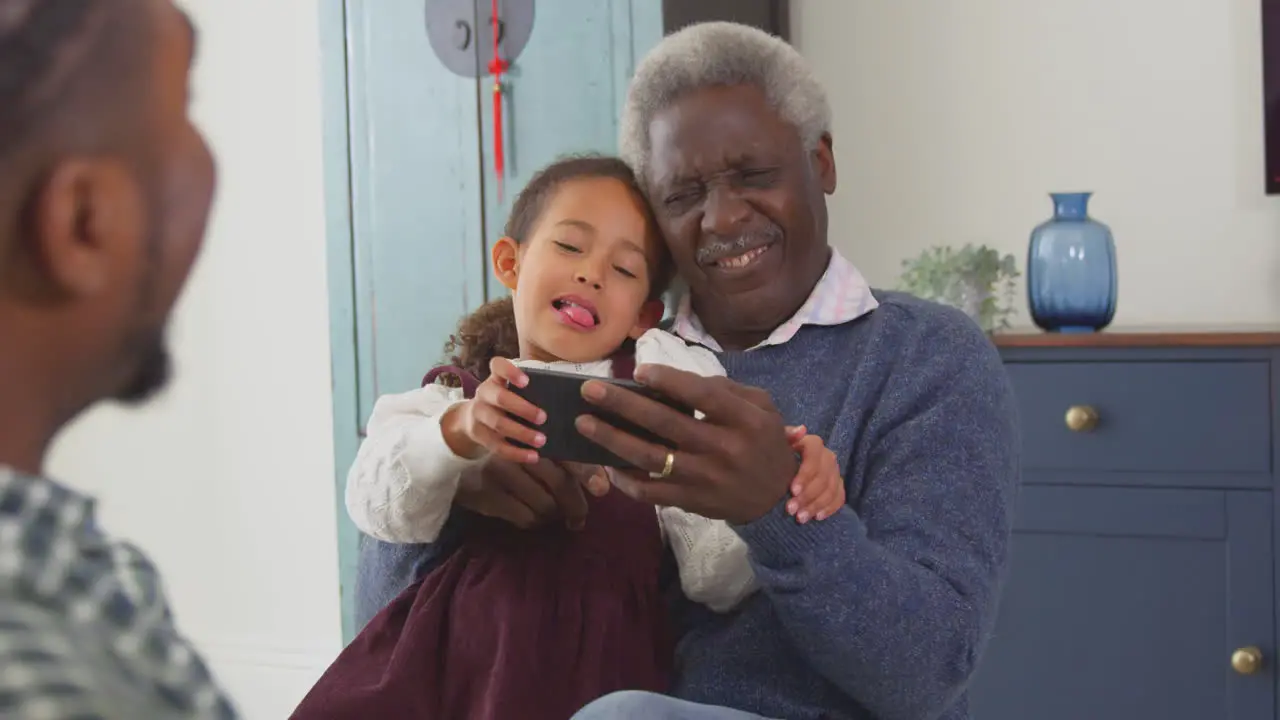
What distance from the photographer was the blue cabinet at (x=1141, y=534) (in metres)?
1.77

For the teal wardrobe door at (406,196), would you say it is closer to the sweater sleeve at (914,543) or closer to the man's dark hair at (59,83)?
the sweater sleeve at (914,543)

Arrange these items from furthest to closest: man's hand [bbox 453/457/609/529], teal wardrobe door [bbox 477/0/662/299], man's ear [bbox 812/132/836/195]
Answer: teal wardrobe door [bbox 477/0/662/299], man's ear [bbox 812/132/836/195], man's hand [bbox 453/457/609/529]

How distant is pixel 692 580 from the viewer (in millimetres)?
1037

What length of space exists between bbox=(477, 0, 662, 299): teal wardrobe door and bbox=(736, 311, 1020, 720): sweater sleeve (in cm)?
107

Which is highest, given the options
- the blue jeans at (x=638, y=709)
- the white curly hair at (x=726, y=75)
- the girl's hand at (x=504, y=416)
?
the white curly hair at (x=726, y=75)

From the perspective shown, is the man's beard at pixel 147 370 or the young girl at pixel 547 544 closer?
the man's beard at pixel 147 370

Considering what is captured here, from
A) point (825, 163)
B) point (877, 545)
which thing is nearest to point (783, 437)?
point (877, 545)

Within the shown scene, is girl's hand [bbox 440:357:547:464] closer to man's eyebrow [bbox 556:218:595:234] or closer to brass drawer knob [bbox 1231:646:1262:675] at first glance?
man's eyebrow [bbox 556:218:595:234]

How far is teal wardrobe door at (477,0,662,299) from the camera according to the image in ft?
6.81

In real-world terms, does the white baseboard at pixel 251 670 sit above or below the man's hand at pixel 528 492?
above

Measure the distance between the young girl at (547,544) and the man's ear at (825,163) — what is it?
0.19m

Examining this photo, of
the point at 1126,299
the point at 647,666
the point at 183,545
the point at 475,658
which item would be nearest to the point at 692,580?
the point at 647,666

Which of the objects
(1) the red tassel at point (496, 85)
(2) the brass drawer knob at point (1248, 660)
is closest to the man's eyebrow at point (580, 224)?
(1) the red tassel at point (496, 85)

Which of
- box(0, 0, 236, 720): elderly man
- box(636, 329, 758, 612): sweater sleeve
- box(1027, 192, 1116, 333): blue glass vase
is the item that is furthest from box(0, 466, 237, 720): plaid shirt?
box(1027, 192, 1116, 333): blue glass vase
